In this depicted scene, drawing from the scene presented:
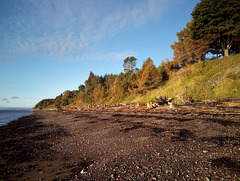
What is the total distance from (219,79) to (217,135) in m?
18.3

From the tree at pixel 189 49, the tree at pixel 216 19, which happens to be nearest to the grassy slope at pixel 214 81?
the tree at pixel 189 49

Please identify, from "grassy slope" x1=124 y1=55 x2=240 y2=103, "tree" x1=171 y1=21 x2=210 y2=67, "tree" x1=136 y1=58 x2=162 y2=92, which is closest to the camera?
"grassy slope" x1=124 y1=55 x2=240 y2=103

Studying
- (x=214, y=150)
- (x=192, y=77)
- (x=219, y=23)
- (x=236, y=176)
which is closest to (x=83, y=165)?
(x=236, y=176)

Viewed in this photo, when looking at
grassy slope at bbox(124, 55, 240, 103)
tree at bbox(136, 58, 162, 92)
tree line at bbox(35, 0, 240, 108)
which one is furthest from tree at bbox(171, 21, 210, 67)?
tree at bbox(136, 58, 162, 92)

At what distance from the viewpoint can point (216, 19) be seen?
2269cm

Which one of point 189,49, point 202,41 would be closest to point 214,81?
point 202,41

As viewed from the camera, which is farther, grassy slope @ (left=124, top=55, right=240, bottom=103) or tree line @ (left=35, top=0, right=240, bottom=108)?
tree line @ (left=35, top=0, right=240, bottom=108)

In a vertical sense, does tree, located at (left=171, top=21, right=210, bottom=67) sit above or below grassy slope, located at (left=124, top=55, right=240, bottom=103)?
above

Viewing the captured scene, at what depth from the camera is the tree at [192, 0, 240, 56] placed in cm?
2150

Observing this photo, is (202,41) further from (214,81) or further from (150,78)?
(150,78)

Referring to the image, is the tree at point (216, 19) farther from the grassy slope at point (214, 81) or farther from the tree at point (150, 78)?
the tree at point (150, 78)

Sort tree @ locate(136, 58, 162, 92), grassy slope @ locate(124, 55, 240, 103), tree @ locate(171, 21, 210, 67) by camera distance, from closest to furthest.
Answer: grassy slope @ locate(124, 55, 240, 103) → tree @ locate(171, 21, 210, 67) → tree @ locate(136, 58, 162, 92)

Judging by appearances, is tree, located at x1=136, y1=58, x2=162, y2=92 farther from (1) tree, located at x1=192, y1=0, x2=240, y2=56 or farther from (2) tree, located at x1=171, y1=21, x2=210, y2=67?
(1) tree, located at x1=192, y1=0, x2=240, y2=56

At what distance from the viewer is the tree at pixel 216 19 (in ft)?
70.5
